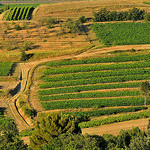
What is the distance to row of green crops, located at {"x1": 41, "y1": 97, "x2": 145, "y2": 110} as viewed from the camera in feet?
245

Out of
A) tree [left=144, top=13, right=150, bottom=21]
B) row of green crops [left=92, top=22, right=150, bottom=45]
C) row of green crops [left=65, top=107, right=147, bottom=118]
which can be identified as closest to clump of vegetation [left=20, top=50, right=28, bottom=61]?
row of green crops [left=92, top=22, right=150, bottom=45]

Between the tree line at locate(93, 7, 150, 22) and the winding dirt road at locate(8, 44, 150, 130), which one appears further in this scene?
the tree line at locate(93, 7, 150, 22)

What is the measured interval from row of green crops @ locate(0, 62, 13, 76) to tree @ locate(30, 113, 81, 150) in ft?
110

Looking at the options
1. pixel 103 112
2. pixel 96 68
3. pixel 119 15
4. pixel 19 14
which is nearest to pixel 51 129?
pixel 103 112

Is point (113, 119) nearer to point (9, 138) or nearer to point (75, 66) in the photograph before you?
point (9, 138)

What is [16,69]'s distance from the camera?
91.2 m

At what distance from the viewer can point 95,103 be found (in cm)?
7538

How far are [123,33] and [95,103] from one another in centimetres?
3833

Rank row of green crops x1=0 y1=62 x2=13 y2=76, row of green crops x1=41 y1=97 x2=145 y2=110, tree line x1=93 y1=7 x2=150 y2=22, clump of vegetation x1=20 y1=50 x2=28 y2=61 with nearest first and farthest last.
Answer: row of green crops x1=41 y1=97 x2=145 y2=110 < row of green crops x1=0 y1=62 x2=13 y2=76 < clump of vegetation x1=20 y1=50 x2=28 y2=61 < tree line x1=93 y1=7 x2=150 y2=22

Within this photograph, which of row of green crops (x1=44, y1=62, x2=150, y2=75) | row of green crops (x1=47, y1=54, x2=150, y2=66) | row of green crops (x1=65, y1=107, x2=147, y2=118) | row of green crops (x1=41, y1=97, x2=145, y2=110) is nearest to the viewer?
row of green crops (x1=65, y1=107, x2=147, y2=118)

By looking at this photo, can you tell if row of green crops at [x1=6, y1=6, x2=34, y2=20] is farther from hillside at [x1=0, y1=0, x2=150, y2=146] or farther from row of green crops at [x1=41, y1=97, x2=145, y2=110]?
row of green crops at [x1=41, y1=97, x2=145, y2=110]

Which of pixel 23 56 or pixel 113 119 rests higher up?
pixel 23 56

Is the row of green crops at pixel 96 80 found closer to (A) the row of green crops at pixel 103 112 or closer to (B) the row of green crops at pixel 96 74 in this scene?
(B) the row of green crops at pixel 96 74

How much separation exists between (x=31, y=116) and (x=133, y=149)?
3258 centimetres
